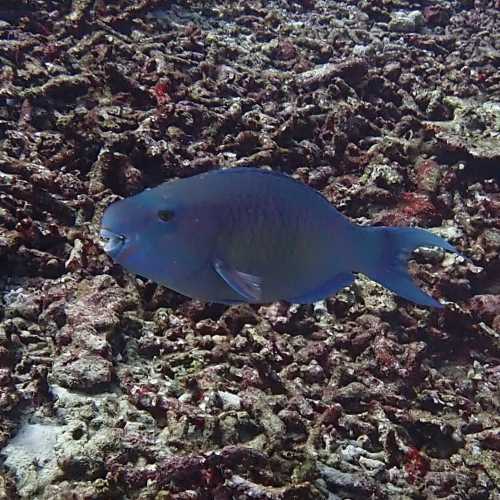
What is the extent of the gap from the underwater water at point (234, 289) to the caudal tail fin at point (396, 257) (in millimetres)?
49

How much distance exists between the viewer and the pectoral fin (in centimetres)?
162

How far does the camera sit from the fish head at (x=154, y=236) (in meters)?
1.60

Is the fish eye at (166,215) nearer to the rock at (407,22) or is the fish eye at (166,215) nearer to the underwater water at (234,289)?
the underwater water at (234,289)

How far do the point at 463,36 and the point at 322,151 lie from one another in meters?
3.58

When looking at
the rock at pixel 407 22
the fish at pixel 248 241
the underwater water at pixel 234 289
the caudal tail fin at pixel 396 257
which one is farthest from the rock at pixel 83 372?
the rock at pixel 407 22

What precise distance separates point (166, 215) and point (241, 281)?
275 millimetres

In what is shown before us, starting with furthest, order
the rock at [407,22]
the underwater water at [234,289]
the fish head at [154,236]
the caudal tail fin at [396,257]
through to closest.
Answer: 1. the rock at [407,22]
2. the underwater water at [234,289]
3. the caudal tail fin at [396,257]
4. the fish head at [154,236]

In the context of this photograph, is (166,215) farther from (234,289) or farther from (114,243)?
(234,289)

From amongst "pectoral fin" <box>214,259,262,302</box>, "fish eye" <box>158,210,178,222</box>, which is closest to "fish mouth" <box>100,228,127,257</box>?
"fish eye" <box>158,210,178,222</box>

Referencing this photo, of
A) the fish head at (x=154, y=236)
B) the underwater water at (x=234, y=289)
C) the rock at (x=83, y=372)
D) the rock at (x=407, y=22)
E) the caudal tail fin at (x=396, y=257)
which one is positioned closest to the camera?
the fish head at (x=154, y=236)

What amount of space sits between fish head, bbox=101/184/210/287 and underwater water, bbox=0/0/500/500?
0.02 metres

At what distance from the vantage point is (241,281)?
1.65 meters

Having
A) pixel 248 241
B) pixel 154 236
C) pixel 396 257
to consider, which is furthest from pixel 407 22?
pixel 154 236

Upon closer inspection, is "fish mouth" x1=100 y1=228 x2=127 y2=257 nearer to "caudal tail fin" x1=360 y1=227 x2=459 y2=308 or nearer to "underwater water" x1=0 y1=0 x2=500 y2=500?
"underwater water" x1=0 y1=0 x2=500 y2=500
